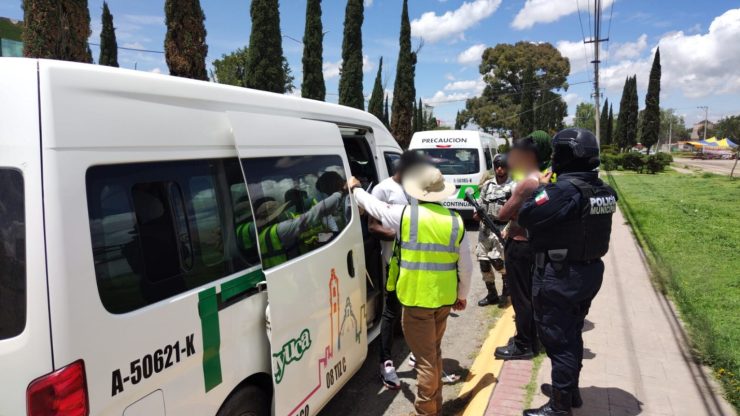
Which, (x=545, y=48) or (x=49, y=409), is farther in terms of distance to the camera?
(x=545, y=48)

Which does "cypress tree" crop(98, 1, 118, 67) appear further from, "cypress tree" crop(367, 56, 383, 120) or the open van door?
the open van door

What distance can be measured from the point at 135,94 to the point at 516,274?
11.4 feet

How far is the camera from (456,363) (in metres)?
4.36

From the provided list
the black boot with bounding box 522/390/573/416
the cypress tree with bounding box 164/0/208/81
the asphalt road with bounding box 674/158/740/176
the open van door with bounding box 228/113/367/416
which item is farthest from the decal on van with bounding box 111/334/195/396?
the asphalt road with bounding box 674/158/740/176

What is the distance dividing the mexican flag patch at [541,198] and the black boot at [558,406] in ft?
4.14

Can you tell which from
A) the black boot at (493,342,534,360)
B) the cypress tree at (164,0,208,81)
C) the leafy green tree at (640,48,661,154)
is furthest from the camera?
the leafy green tree at (640,48,661,154)

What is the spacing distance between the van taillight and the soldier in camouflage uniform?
4.14 metres

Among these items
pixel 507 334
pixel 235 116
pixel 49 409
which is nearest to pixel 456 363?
pixel 507 334

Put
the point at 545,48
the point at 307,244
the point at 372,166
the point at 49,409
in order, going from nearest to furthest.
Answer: the point at 49,409
the point at 307,244
the point at 372,166
the point at 545,48

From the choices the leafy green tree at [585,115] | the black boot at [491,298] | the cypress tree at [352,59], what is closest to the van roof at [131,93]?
the black boot at [491,298]

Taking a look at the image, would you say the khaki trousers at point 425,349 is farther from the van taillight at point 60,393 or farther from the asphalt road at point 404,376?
the van taillight at point 60,393

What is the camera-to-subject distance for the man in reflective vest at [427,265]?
2.94 meters

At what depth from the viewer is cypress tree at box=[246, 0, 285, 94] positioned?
62.7 feet

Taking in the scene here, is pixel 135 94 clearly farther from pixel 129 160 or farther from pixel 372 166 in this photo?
pixel 372 166
